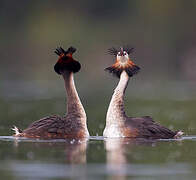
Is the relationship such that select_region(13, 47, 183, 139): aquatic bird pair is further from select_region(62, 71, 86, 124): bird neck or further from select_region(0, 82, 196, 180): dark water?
select_region(0, 82, 196, 180): dark water

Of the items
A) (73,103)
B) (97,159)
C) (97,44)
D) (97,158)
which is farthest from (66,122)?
(97,44)

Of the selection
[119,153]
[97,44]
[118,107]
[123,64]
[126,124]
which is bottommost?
[119,153]

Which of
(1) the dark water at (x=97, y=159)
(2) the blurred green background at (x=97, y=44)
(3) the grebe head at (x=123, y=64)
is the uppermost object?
(2) the blurred green background at (x=97, y=44)

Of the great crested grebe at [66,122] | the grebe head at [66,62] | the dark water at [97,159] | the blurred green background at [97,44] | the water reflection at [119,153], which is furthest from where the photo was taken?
the blurred green background at [97,44]

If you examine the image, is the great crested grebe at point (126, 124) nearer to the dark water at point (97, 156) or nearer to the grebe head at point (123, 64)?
the grebe head at point (123, 64)

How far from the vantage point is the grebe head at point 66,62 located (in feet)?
73.2

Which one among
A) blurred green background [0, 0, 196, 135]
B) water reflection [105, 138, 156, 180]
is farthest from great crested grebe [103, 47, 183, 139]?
blurred green background [0, 0, 196, 135]

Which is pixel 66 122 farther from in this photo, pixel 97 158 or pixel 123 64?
pixel 97 158

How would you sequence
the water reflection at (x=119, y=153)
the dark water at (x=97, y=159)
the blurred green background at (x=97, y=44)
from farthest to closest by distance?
the blurred green background at (x=97, y=44)
the water reflection at (x=119, y=153)
the dark water at (x=97, y=159)

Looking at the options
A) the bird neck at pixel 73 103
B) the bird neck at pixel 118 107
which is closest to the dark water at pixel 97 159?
the bird neck at pixel 118 107

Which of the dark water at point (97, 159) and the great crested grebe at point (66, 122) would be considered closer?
the dark water at point (97, 159)

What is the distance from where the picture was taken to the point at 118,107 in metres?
22.7

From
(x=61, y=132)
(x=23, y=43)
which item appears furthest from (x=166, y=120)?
(x=23, y=43)

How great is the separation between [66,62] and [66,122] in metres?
1.61
